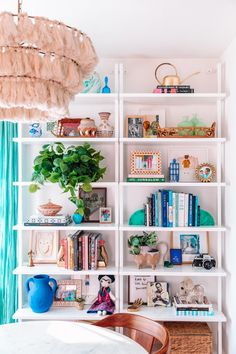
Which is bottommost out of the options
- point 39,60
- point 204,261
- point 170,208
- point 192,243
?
point 204,261

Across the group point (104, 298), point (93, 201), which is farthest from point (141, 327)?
point (93, 201)

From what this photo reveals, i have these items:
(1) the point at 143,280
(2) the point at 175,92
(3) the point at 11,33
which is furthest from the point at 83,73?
(1) the point at 143,280

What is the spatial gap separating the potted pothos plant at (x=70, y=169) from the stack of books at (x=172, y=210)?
47cm

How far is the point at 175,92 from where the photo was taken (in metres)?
3.18

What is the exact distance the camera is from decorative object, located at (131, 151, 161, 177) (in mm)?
3254

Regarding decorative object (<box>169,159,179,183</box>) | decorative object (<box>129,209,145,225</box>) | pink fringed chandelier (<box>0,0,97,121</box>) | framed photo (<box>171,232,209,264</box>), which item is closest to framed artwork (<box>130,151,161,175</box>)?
decorative object (<box>169,159,179,183</box>)

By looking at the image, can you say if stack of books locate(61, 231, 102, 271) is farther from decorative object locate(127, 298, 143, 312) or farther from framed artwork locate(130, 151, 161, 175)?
framed artwork locate(130, 151, 161, 175)

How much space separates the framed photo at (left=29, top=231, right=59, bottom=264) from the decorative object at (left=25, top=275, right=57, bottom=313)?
24cm

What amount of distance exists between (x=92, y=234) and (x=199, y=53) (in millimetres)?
1652

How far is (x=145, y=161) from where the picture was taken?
129 inches

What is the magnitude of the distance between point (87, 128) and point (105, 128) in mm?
142

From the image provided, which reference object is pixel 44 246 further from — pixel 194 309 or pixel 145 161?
pixel 194 309

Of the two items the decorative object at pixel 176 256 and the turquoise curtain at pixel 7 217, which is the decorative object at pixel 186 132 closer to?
the decorative object at pixel 176 256

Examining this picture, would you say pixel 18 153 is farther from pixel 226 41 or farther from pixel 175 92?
pixel 226 41
